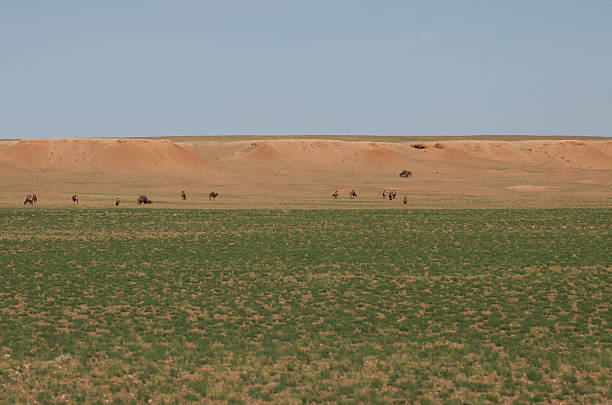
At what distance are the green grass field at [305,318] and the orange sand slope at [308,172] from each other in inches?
1179

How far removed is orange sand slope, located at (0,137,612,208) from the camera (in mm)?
77188

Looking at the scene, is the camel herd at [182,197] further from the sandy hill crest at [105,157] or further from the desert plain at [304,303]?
the sandy hill crest at [105,157]

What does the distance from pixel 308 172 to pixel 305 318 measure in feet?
320

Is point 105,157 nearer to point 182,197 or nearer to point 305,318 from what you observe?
point 182,197

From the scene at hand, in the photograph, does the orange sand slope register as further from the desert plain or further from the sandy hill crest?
the desert plain

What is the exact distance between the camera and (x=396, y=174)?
11875cm

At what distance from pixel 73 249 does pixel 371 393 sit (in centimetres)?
2688

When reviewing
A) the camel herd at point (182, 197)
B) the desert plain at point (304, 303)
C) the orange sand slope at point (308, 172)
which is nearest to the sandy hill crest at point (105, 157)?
the orange sand slope at point (308, 172)

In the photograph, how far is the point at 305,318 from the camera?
22.6 metres

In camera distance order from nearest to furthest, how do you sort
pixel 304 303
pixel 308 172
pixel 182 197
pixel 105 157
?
pixel 304 303 < pixel 182 197 < pixel 308 172 < pixel 105 157

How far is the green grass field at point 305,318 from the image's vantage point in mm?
15977

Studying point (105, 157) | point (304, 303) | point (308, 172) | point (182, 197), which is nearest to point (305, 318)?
point (304, 303)

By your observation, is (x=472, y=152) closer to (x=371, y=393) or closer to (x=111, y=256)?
(x=111, y=256)

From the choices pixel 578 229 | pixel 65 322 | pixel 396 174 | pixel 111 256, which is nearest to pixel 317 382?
pixel 65 322
